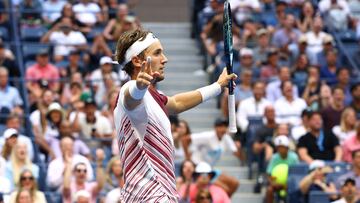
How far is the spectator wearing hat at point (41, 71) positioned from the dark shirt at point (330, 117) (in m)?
3.71

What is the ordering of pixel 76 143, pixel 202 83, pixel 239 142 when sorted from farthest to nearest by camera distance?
pixel 202 83 < pixel 239 142 < pixel 76 143

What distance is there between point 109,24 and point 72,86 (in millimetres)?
2241

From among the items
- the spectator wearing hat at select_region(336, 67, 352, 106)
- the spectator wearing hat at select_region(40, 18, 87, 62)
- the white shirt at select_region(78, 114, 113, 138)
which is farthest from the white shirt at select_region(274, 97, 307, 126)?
the spectator wearing hat at select_region(40, 18, 87, 62)

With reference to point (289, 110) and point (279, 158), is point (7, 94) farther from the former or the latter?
point (279, 158)

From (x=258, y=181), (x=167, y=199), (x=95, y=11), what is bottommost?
(x=258, y=181)

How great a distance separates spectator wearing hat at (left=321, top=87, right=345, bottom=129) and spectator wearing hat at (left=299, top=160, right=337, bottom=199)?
2.25 metres

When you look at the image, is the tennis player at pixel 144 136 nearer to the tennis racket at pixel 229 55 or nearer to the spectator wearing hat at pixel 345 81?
the tennis racket at pixel 229 55

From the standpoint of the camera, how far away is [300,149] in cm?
1544

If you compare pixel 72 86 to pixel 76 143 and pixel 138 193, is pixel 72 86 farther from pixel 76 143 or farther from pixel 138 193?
pixel 138 193

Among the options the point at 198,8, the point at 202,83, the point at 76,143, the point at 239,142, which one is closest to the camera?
the point at 76,143

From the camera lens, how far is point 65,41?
1869 cm

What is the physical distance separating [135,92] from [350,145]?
8937 mm

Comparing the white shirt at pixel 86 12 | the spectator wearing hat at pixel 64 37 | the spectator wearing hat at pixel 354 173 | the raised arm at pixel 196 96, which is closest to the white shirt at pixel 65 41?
the spectator wearing hat at pixel 64 37

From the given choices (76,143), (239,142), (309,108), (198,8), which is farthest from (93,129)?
(198,8)
